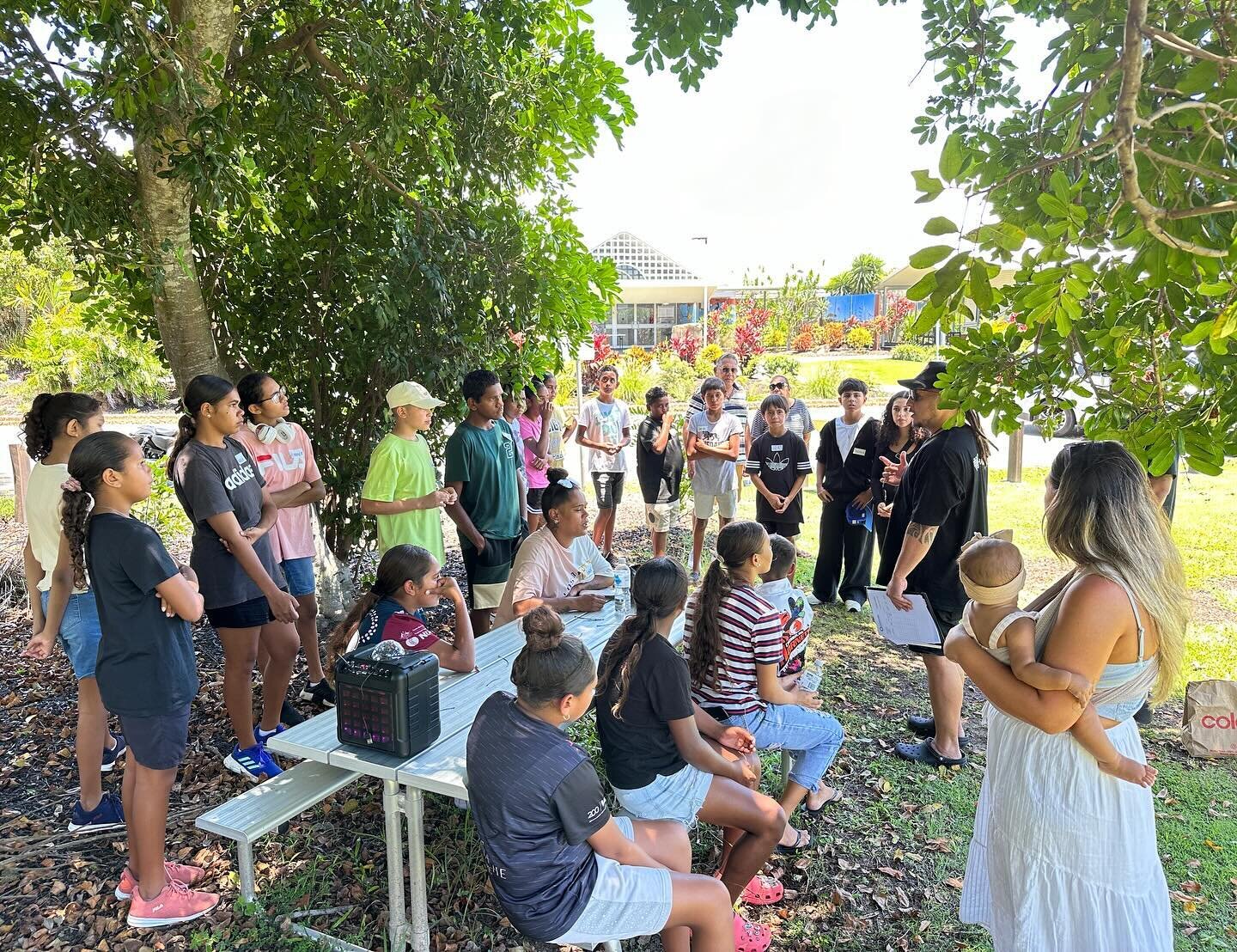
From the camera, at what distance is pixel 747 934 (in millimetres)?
2963

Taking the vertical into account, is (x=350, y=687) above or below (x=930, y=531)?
below

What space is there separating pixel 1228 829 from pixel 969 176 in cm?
329

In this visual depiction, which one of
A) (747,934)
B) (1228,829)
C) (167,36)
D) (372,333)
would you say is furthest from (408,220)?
(1228,829)

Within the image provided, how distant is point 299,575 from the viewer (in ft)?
15.2

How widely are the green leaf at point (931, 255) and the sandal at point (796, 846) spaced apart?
260 centimetres

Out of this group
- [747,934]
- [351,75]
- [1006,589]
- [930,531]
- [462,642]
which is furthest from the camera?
[351,75]

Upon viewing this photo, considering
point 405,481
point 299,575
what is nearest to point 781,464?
point 405,481

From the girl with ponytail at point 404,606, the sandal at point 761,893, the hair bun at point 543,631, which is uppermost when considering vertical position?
the hair bun at point 543,631

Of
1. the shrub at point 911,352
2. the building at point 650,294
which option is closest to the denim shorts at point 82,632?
the building at point 650,294

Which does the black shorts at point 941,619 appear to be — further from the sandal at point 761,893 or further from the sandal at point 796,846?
the sandal at point 761,893

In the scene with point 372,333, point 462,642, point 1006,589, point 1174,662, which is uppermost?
point 372,333

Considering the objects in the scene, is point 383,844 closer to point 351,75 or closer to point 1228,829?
point 1228,829

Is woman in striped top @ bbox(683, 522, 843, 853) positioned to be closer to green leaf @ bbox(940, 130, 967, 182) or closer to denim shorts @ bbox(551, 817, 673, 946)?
denim shorts @ bbox(551, 817, 673, 946)

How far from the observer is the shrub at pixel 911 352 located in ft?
92.0
